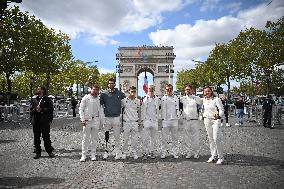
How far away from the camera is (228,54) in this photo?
4966 cm

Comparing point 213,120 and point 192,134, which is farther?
point 192,134

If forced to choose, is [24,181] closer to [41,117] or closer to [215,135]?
[41,117]

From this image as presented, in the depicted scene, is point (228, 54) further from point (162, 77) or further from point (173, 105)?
point (173, 105)

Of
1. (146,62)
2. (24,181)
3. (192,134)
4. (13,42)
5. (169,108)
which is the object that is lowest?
(24,181)

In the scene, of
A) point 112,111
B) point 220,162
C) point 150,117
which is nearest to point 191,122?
point 150,117

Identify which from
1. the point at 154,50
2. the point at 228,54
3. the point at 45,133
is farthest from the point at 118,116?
the point at 154,50

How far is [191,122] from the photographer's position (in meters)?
9.44

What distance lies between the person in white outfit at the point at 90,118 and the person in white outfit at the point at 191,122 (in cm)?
252

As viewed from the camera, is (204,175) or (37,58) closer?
(204,175)

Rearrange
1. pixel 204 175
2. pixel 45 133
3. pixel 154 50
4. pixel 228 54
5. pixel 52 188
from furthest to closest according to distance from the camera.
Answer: pixel 154 50 < pixel 228 54 < pixel 45 133 < pixel 204 175 < pixel 52 188

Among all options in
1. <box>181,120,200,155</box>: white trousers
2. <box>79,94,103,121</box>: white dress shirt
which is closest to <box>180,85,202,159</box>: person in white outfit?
<box>181,120,200,155</box>: white trousers

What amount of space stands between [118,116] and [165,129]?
1437 millimetres

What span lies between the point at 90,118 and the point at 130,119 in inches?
45.3

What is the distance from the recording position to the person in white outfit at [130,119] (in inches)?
372
